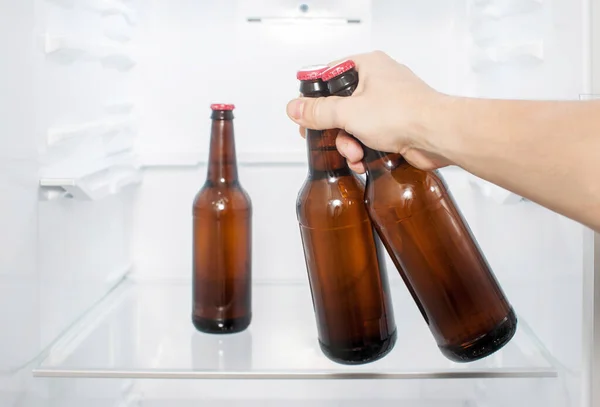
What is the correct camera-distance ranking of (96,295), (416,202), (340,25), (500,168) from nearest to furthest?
(500,168) < (416,202) < (96,295) < (340,25)

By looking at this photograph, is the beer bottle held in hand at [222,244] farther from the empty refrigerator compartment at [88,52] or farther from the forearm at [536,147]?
the forearm at [536,147]

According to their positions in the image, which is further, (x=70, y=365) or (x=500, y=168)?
(x=70, y=365)

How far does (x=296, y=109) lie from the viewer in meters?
0.66

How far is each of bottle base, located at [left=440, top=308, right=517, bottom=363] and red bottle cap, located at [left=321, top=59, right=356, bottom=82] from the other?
0.33m

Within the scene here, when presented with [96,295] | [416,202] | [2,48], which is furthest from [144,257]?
[416,202]

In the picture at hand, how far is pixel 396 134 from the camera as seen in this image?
0.61 meters

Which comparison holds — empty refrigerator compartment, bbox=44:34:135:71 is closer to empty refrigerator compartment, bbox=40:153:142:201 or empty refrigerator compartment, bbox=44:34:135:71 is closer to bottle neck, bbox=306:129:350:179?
empty refrigerator compartment, bbox=40:153:142:201

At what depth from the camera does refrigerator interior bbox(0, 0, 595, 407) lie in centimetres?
73

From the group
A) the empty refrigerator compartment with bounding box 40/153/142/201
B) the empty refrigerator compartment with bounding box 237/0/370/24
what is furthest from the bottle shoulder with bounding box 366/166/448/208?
the empty refrigerator compartment with bounding box 237/0/370/24

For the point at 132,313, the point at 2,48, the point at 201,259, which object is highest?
the point at 2,48

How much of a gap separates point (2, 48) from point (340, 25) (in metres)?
0.67

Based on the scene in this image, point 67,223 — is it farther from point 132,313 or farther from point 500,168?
point 500,168

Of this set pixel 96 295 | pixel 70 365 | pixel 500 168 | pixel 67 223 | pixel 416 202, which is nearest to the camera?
pixel 500 168

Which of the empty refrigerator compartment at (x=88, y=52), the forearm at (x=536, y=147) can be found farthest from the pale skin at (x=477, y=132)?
the empty refrigerator compartment at (x=88, y=52)
